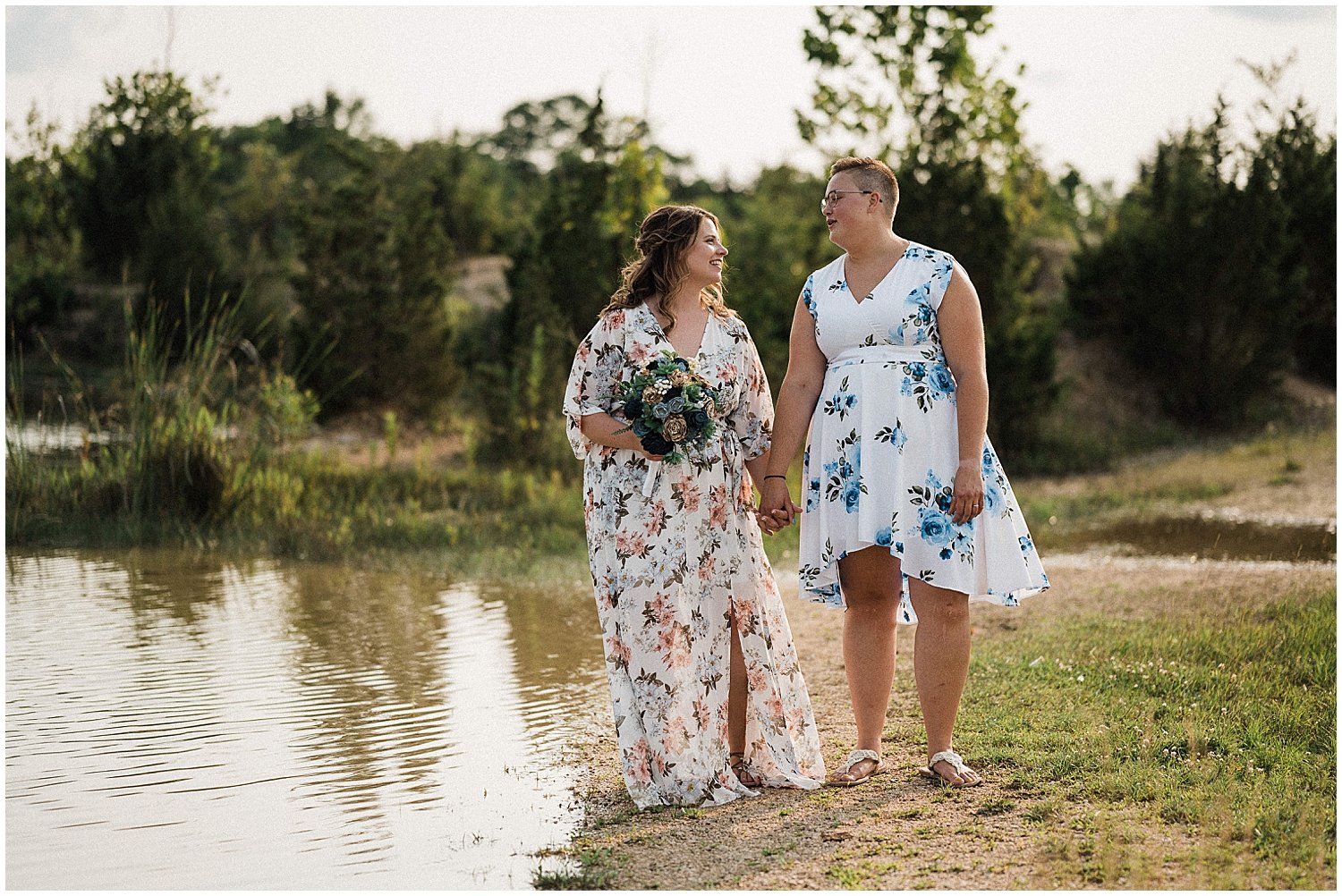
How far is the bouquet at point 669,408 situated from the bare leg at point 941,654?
0.86 meters

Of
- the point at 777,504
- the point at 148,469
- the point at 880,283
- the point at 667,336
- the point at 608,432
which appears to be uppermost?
the point at 880,283

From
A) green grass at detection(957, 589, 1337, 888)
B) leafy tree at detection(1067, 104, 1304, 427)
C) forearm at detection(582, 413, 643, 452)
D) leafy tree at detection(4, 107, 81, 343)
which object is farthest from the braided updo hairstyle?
leafy tree at detection(4, 107, 81, 343)

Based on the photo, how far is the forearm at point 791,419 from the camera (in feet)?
15.6

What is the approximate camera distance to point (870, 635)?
467 cm

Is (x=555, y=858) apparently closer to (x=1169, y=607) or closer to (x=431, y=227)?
(x=1169, y=607)

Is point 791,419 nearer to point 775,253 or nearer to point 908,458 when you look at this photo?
point 908,458

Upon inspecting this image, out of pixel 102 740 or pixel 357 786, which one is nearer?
pixel 357 786

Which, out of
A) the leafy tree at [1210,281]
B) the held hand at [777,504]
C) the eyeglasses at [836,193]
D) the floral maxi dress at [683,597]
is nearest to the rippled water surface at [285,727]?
the floral maxi dress at [683,597]

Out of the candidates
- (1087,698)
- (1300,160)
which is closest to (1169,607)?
(1087,698)

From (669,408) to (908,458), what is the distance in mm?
781

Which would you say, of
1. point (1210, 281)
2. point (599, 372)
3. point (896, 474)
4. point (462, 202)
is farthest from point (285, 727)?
point (462, 202)

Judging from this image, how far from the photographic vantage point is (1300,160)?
1986 cm

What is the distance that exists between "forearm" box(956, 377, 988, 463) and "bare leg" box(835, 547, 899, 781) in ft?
1.43

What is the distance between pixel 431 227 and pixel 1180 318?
378 inches
